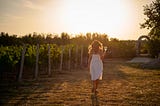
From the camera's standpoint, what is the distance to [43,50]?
23297mm

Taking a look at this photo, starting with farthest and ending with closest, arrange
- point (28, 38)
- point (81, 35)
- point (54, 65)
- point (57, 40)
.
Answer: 1. point (81, 35)
2. point (57, 40)
3. point (28, 38)
4. point (54, 65)

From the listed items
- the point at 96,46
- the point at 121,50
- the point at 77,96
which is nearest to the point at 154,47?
the point at 121,50

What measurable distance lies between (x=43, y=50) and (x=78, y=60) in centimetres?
867

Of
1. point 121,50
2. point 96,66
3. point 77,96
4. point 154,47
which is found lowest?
point 77,96

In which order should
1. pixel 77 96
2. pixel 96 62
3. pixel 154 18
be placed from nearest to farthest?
1. pixel 77 96
2. pixel 96 62
3. pixel 154 18

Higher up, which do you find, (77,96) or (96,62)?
(96,62)

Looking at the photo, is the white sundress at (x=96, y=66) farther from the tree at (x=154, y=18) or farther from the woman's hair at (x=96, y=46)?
the tree at (x=154, y=18)

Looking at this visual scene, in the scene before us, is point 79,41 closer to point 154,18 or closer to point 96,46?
point 154,18

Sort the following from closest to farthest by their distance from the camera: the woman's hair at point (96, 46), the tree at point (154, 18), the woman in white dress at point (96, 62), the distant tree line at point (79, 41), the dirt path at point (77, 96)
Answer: the dirt path at point (77, 96), the woman's hair at point (96, 46), the woman in white dress at point (96, 62), the tree at point (154, 18), the distant tree line at point (79, 41)

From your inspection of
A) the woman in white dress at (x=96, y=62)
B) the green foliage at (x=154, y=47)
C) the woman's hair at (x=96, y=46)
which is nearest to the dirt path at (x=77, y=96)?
the woman in white dress at (x=96, y=62)

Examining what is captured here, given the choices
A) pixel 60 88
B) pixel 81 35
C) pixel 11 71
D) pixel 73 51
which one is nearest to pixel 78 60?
pixel 73 51

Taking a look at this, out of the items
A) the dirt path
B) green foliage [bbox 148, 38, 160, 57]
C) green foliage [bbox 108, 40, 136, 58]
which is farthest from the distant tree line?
the dirt path

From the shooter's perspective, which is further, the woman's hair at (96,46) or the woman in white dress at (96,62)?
the woman in white dress at (96,62)

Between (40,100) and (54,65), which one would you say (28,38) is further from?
(40,100)
